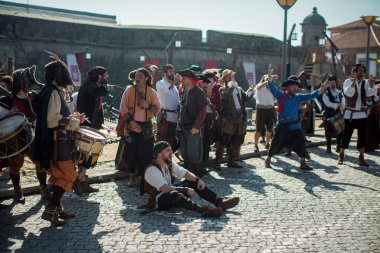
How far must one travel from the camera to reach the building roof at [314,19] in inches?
1759

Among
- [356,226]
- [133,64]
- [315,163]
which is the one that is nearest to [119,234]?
[356,226]

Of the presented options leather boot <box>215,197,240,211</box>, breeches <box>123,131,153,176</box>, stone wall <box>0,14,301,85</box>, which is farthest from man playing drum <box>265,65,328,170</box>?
Result: stone wall <box>0,14,301,85</box>

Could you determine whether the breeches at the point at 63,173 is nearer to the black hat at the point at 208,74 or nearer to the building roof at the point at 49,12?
the black hat at the point at 208,74

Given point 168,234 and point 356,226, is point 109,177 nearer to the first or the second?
point 168,234

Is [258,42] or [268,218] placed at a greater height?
[258,42]

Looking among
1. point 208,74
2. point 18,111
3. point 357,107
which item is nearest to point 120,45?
point 208,74

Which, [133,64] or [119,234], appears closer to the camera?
[119,234]

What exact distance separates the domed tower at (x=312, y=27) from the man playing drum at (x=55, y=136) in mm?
41178

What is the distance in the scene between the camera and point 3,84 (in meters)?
7.33

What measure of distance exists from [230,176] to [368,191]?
243 centimetres

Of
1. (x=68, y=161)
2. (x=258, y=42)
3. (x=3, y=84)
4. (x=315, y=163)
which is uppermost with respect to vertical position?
(x=258, y=42)

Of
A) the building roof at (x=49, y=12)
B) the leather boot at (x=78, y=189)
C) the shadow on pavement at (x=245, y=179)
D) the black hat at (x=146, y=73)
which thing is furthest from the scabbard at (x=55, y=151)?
the building roof at (x=49, y=12)

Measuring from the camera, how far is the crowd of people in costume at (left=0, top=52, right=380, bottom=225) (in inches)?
220

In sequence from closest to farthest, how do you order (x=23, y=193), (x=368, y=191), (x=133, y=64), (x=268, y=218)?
(x=268, y=218)
(x=23, y=193)
(x=368, y=191)
(x=133, y=64)
